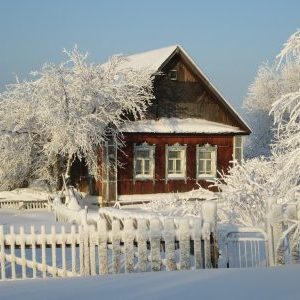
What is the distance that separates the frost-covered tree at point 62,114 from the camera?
22.8 m

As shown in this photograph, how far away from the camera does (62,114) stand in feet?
75.2

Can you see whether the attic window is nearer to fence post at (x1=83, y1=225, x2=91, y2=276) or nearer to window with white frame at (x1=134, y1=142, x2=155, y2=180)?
window with white frame at (x1=134, y1=142, x2=155, y2=180)

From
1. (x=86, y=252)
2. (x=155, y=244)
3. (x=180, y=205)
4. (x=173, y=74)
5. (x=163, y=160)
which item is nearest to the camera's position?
(x=155, y=244)

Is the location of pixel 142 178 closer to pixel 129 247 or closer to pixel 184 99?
pixel 184 99

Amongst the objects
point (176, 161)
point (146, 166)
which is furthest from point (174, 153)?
point (146, 166)

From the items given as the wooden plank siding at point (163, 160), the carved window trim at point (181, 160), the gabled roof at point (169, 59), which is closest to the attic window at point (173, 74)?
the gabled roof at point (169, 59)

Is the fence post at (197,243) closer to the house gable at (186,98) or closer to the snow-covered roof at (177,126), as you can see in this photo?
the snow-covered roof at (177,126)

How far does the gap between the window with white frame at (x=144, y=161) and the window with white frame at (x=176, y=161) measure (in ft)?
2.74

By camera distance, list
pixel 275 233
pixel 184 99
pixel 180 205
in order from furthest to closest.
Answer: pixel 184 99
pixel 180 205
pixel 275 233

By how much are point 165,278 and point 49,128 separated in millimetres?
17291

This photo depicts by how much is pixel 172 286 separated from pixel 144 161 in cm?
1925

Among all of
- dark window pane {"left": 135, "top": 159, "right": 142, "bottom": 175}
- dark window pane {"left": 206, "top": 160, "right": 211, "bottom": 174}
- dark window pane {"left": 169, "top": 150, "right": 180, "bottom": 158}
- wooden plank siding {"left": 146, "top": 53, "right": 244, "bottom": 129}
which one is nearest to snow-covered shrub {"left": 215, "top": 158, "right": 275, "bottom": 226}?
dark window pane {"left": 135, "top": 159, "right": 142, "bottom": 175}

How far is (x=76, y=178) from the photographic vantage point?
27.5m

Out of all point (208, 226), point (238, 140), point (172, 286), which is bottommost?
point (172, 286)
